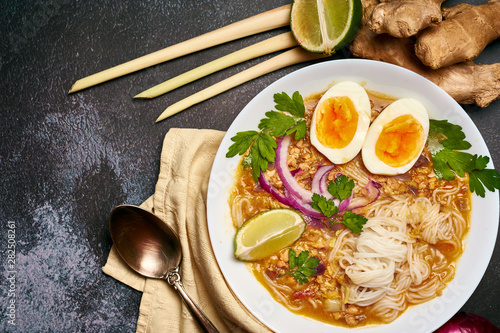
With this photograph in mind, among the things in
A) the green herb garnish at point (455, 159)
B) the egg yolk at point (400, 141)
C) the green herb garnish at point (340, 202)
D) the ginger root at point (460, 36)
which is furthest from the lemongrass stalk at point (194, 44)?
the green herb garnish at point (455, 159)

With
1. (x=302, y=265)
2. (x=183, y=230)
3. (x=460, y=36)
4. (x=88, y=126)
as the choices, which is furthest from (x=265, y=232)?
(x=460, y=36)

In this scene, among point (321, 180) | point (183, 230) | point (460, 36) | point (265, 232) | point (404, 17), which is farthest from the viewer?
point (183, 230)

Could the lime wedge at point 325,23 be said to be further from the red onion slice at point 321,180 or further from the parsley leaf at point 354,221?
the parsley leaf at point 354,221

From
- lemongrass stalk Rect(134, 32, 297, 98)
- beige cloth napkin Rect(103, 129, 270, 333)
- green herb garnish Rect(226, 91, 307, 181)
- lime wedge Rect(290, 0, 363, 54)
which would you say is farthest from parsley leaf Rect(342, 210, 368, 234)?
lemongrass stalk Rect(134, 32, 297, 98)

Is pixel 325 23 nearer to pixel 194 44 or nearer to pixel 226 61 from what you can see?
pixel 226 61

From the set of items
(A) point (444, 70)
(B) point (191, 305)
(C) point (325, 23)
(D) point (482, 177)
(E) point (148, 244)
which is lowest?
(B) point (191, 305)

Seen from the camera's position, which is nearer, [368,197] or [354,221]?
[354,221]

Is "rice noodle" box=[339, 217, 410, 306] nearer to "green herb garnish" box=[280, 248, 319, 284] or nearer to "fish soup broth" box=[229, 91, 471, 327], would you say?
"fish soup broth" box=[229, 91, 471, 327]
